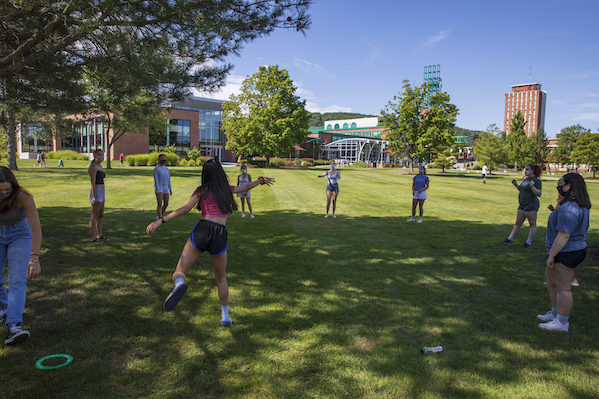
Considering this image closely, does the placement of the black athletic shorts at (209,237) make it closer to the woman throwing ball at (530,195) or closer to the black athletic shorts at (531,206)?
the woman throwing ball at (530,195)

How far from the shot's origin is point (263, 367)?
3.24 meters

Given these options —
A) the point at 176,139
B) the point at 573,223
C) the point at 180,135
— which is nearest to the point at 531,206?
the point at 573,223

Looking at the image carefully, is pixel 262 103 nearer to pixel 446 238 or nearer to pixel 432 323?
pixel 446 238

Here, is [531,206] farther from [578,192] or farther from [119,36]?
[119,36]

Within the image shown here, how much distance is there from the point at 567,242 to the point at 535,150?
70297 millimetres

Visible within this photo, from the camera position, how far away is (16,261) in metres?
3.49

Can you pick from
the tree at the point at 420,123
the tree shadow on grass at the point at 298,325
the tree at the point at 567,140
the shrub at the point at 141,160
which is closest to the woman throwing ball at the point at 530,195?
the tree shadow on grass at the point at 298,325

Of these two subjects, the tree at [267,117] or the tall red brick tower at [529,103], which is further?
the tall red brick tower at [529,103]

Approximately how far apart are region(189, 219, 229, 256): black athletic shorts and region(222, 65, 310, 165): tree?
40.1 meters

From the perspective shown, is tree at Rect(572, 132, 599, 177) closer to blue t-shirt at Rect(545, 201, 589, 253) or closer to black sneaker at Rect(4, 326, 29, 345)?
blue t-shirt at Rect(545, 201, 589, 253)

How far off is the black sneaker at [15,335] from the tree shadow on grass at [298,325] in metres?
0.11

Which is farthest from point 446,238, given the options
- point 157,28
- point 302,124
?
point 302,124

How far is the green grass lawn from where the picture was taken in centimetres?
302

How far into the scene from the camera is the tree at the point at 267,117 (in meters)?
44.0
